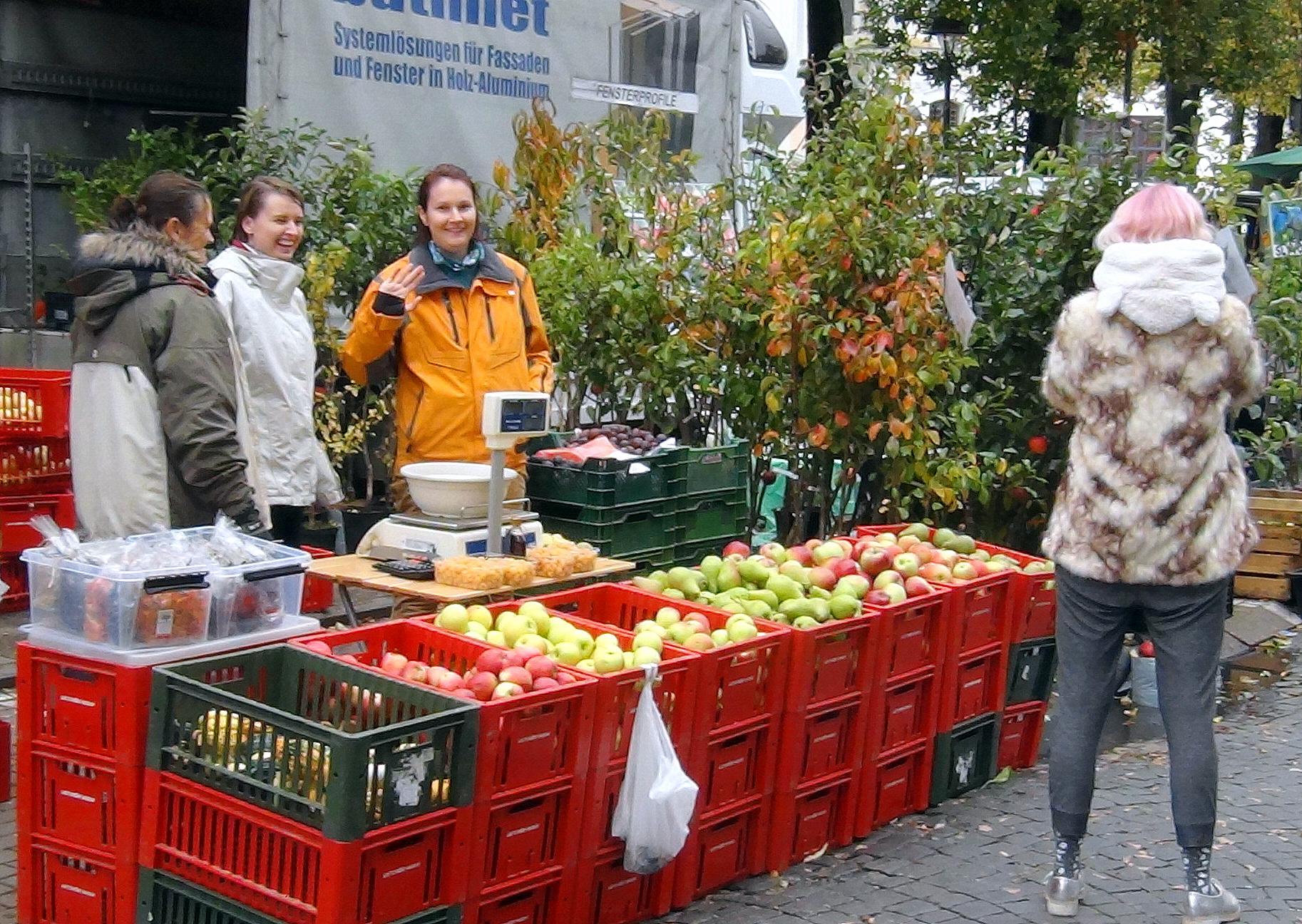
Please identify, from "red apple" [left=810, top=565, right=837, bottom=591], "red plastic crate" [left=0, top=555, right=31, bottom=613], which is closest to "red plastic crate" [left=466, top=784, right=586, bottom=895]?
"red apple" [left=810, top=565, right=837, bottom=591]

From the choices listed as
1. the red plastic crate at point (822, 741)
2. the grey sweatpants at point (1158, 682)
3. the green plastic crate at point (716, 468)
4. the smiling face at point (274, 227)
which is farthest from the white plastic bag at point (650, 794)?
the smiling face at point (274, 227)

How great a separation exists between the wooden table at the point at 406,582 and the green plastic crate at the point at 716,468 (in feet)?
3.66

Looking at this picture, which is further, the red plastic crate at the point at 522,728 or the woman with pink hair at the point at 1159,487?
the woman with pink hair at the point at 1159,487

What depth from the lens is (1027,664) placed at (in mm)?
6219

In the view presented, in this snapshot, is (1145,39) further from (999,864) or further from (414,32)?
(999,864)

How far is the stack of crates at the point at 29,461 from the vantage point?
24.4 feet

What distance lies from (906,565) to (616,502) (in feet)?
4.05

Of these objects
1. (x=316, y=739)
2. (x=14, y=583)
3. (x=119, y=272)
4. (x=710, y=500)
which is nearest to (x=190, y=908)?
(x=316, y=739)

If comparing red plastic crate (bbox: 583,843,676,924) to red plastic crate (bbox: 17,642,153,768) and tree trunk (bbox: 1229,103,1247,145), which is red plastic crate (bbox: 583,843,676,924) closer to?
red plastic crate (bbox: 17,642,153,768)

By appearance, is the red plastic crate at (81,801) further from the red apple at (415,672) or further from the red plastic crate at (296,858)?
the red apple at (415,672)

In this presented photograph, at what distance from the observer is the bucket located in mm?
7297

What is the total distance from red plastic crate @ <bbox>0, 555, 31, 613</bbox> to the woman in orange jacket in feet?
8.23

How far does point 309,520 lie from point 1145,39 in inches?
507

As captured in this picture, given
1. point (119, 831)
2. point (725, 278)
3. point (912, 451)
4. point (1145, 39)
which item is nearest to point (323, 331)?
point (725, 278)
